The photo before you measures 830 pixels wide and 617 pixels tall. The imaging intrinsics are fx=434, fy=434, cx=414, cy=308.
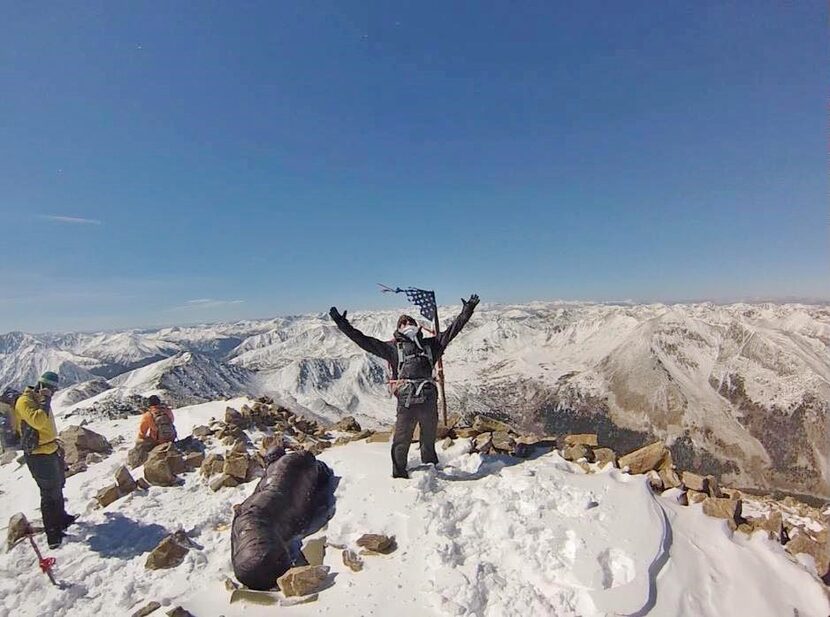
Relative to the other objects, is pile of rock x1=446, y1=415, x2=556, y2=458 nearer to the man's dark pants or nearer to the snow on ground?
the snow on ground

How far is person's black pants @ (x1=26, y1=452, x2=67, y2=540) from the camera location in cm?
941

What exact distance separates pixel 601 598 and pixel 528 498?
2239 millimetres

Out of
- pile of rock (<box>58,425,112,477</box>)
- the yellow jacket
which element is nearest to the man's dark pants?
the yellow jacket

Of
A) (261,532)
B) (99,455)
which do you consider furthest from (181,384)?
(261,532)

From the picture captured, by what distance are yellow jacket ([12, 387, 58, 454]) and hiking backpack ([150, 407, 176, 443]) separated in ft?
15.7

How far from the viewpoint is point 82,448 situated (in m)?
15.4

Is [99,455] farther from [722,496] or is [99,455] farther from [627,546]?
[722,496]

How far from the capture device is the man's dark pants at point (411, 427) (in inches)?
366

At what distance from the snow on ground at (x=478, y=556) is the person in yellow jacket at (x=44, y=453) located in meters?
0.50

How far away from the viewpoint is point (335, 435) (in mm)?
15859

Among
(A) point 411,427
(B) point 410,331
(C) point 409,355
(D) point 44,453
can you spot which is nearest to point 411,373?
(C) point 409,355

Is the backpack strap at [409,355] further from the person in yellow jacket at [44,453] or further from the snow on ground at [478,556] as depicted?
the person in yellow jacket at [44,453]

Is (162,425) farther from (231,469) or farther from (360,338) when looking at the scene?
(360,338)

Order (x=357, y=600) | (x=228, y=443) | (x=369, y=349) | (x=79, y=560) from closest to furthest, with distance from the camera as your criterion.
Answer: (x=357, y=600) < (x=79, y=560) < (x=369, y=349) < (x=228, y=443)
